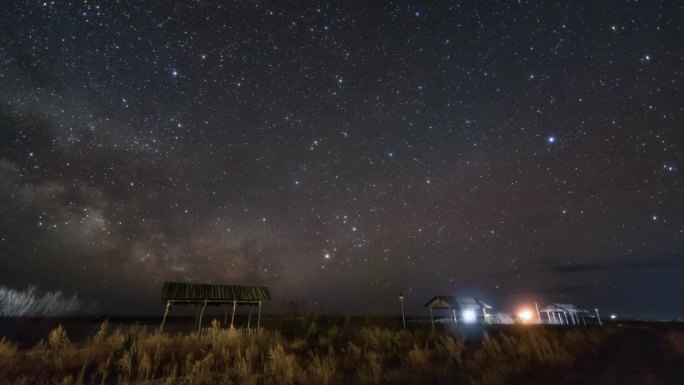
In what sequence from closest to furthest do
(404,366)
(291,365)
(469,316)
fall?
1. (291,365)
2. (404,366)
3. (469,316)

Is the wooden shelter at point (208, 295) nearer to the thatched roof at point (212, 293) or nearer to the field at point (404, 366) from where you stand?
the thatched roof at point (212, 293)

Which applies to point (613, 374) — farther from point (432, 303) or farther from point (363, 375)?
point (432, 303)

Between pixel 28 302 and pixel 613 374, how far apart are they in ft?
221

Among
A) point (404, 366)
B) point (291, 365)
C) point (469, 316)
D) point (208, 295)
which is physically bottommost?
point (404, 366)

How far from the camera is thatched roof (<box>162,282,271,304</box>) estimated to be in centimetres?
2327

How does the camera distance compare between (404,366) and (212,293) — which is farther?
(212,293)

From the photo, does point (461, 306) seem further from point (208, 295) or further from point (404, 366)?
point (404, 366)

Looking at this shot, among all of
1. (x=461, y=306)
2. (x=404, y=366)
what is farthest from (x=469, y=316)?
(x=404, y=366)

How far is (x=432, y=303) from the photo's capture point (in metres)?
41.2

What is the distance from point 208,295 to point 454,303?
99.2ft

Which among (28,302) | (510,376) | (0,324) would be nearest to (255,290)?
(510,376)

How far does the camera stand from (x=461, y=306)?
133 ft

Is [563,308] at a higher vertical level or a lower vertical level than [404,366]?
higher

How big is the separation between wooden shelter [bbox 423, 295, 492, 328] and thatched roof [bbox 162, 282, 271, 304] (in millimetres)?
22545
